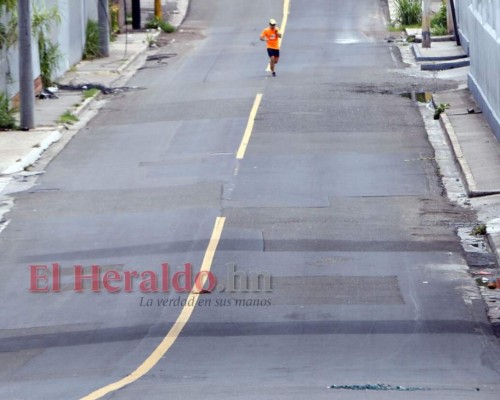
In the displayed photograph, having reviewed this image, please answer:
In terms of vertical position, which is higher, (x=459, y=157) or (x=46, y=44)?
(x=459, y=157)

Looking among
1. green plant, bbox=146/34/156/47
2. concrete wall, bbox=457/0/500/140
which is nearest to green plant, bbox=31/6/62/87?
green plant, bbox=146/34/156/47

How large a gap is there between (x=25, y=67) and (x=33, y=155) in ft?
11.2

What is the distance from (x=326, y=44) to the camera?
132 feet

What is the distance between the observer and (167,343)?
Answer: 11.9 m

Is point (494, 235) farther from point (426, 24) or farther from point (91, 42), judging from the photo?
point (91, 42)

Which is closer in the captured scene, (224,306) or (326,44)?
(224,306)

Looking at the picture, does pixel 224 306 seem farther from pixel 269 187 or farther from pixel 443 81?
pixel 443 81

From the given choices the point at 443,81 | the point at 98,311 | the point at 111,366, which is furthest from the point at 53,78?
the point at 111,366

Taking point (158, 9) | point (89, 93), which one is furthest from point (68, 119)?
point (158, 9)

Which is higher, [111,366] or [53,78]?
[111,366]

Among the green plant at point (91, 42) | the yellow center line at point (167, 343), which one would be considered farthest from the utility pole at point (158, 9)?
the yellow center line at point (167, 343)

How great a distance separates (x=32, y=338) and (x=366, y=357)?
3.72 m

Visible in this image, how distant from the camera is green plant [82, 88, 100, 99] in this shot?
1201 inches

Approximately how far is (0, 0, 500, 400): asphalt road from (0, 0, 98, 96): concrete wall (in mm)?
2542
